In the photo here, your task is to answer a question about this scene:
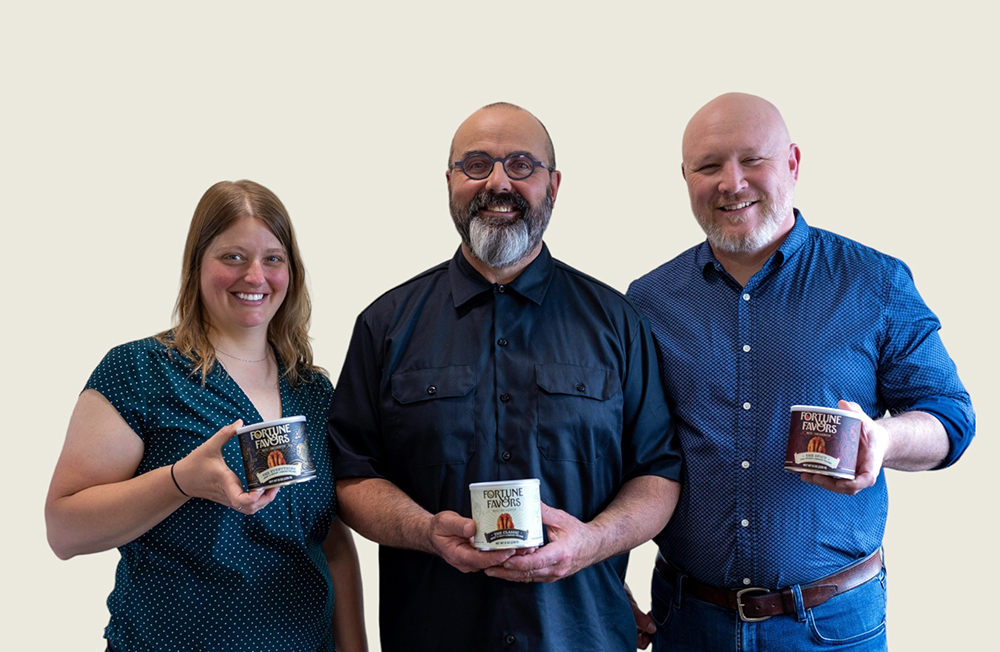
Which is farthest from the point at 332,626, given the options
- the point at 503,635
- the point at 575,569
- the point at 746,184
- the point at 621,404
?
the point at 746,184

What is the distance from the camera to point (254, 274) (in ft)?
10.8

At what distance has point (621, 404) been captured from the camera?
3.47 meters

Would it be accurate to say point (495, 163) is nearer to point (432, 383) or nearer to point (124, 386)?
point (432, 383)

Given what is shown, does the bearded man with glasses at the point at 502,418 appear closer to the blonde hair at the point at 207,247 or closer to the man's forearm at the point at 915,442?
the blonde hair at the point at 207,247

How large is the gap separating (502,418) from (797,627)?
1.33 meters

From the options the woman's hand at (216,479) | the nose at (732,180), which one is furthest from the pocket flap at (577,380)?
the woman's hand at (216,479)

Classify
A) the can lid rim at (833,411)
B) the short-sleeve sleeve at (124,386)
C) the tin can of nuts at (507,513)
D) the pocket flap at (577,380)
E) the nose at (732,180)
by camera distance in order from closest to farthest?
1. the tin can of nuts at (507,513)
2. the can lid rim at (833,411)
3. the short-sleeve sleeve at (124,386)
4. the pocket flap at (577,380)
5. the nose at (732,180)

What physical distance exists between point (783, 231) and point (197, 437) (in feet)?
7.87

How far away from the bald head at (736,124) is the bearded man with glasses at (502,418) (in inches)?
23.4

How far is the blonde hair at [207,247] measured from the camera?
331 cm

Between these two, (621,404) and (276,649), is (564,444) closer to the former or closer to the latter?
(621,404)

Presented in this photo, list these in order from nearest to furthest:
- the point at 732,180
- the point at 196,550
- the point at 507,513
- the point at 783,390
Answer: the point at 507,513 → the point at 196,550 → the point at 783,390 → the point at 732,180

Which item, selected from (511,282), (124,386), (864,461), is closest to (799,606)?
(864,461)

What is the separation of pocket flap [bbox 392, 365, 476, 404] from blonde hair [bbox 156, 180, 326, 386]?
17.6 inches
